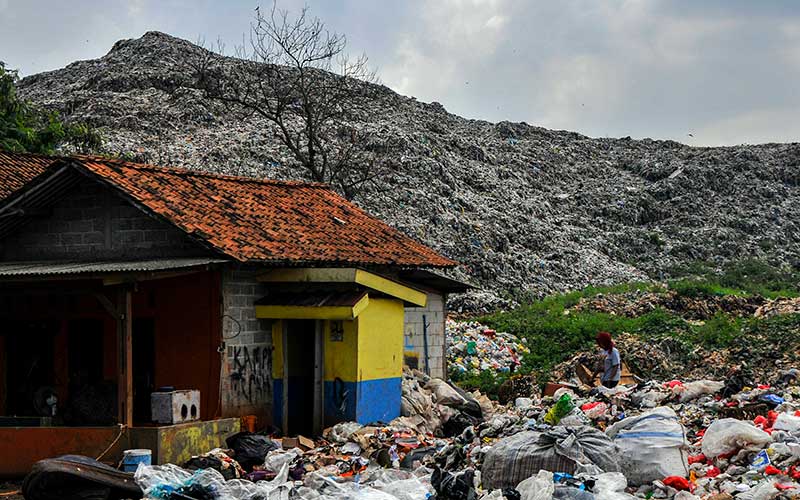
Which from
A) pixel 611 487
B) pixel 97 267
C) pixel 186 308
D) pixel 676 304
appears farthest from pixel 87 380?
pixel 676 304

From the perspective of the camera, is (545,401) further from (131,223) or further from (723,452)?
(131,223)

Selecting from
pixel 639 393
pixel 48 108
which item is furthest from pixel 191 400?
pixel 48 108

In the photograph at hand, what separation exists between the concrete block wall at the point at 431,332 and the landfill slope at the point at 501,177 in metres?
8.68

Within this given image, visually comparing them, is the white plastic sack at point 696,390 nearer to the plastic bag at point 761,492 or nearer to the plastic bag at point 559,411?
the plastic bag at point 559,411

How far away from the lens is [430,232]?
99.9 ft

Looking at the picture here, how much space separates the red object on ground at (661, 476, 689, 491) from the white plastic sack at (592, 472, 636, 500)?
37 cm

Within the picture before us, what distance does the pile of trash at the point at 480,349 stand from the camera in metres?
21.0

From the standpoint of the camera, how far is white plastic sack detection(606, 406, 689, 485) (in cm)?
909

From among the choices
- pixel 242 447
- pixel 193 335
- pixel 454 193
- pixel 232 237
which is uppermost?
pixel 454 193

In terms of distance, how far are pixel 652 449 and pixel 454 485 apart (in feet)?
5.94

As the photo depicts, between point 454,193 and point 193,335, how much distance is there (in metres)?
21.4

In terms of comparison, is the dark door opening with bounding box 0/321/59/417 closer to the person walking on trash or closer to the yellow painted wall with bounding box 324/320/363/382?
the yellow painted wall with bounding box 324/320/363/382

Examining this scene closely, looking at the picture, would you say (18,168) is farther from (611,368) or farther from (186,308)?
(611,368)

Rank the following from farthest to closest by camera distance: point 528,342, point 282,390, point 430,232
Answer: point 430,232, point 528,342, point 282,390
